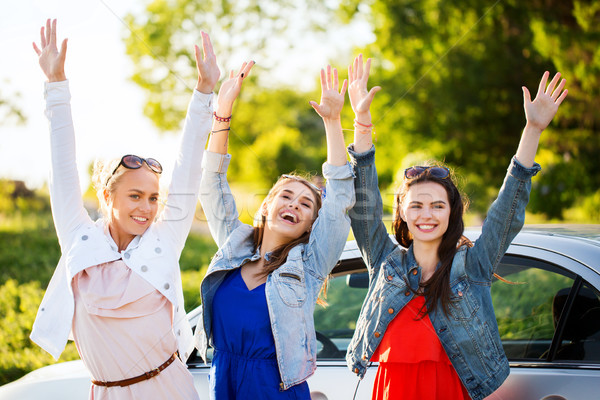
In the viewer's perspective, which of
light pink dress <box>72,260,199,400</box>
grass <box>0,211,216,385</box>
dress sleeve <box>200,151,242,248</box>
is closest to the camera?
light pink dress <box>72,260,199,400</box>

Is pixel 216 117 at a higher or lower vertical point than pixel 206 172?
higher

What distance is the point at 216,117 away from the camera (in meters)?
2.81

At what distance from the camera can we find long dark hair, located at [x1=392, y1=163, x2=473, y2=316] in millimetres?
2461

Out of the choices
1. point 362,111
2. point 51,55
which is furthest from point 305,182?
point 51,55

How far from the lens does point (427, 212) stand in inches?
100

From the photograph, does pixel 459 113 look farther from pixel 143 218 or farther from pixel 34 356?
pixel 143 218

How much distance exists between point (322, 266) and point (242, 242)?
0.44 m

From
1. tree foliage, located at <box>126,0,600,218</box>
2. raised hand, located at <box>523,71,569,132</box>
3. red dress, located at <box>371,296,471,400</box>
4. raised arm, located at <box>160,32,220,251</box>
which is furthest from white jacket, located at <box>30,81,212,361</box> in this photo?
tree foliage, located at <box>126,0,600,218</box>

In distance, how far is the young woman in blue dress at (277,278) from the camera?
2.39 m

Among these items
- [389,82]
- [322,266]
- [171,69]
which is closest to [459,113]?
Answer: [389,82]

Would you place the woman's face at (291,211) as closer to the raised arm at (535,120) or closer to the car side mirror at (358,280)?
the car side mirror at (358,280)

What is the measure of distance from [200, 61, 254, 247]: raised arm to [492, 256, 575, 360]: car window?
1330mm

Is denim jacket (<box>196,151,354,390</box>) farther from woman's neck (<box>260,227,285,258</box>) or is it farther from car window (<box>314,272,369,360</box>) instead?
car window (<box>314,272,369,360</box>)

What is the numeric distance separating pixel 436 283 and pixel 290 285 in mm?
623
